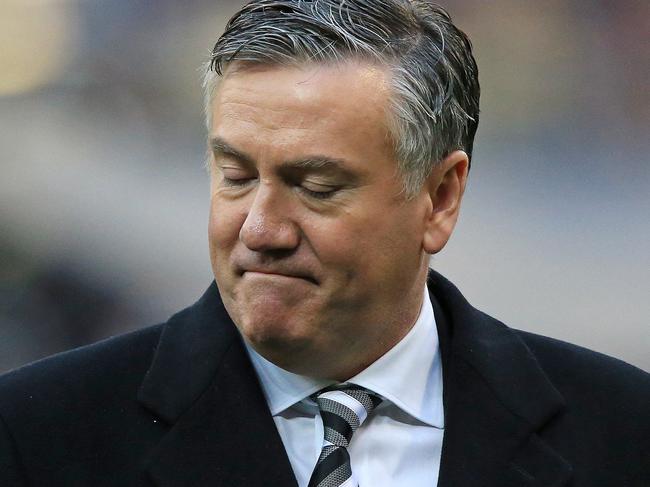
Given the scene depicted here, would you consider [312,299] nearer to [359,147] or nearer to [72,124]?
[359,147]

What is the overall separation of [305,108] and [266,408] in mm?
583

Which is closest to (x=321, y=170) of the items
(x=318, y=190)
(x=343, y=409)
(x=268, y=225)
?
(x=318, y=190)

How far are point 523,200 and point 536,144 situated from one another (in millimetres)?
259

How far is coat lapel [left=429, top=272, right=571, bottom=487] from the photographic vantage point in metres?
2.58

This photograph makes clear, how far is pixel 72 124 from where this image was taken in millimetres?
5977

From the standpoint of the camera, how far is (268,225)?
236cm

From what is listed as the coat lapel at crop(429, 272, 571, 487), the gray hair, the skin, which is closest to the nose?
the skin

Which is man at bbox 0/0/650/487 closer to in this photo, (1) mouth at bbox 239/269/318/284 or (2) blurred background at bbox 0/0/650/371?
(1) mouth at bbox 239/269/318/284

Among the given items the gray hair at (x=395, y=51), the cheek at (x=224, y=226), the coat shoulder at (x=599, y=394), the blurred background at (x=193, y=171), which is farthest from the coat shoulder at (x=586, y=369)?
the blurred background at (x=193, y=171)

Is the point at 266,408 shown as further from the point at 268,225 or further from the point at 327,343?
the point at 268,225

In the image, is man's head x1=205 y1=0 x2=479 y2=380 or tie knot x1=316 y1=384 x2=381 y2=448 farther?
tie knot x1=316 y1=384 x2=381 y2=448

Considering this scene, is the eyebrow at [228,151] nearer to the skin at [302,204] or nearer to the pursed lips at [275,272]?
the skin at [302,204]

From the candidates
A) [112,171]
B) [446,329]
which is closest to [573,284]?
Answer: [112,171]

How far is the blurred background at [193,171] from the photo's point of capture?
5699 millimetres
